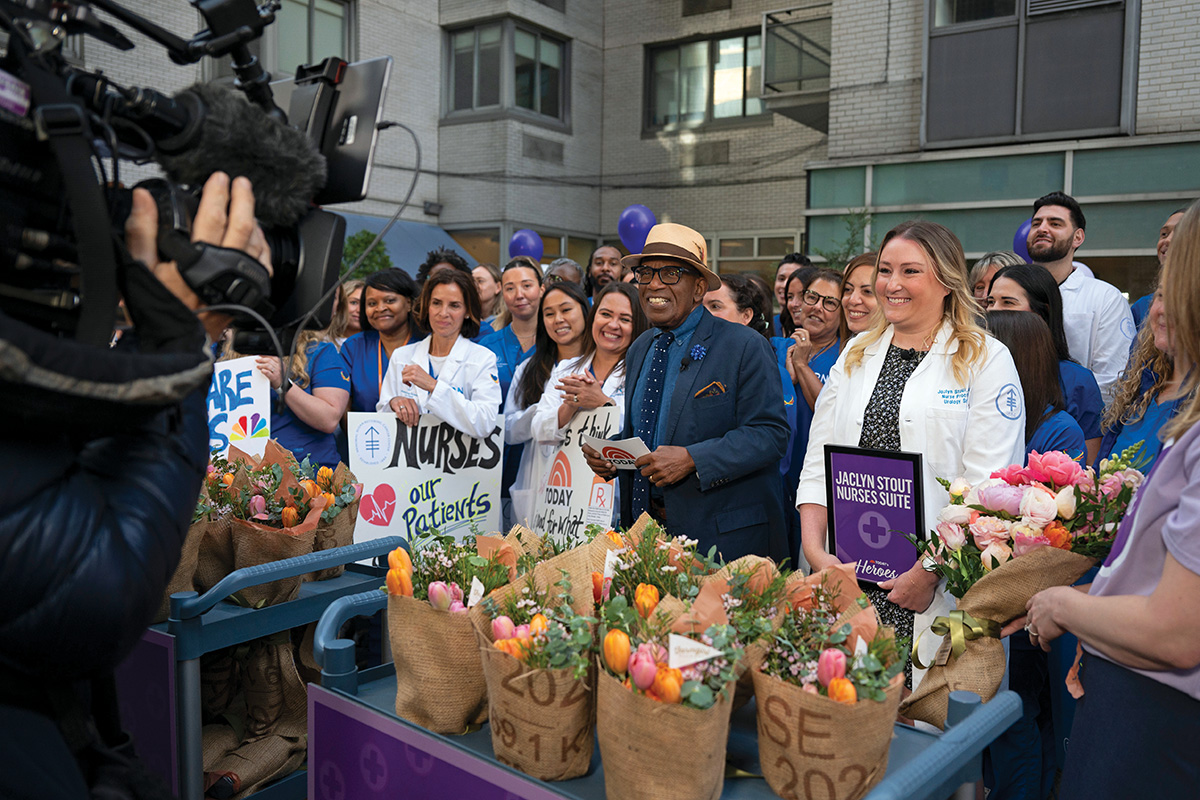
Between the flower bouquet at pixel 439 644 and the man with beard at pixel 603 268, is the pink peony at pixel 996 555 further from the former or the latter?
the man with beard at pixel 603 268

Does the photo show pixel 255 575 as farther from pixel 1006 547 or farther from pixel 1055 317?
pixel 1055 317

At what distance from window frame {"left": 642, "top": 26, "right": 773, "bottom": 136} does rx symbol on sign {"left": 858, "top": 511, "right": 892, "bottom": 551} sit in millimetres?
15156

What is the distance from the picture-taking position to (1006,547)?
1.96 m

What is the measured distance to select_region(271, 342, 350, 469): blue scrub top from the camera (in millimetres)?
4090

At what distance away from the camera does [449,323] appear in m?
4.41

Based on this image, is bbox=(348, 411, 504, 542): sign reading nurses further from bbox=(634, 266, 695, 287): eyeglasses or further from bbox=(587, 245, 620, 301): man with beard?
bbox=(587, 245, 620, 301): man with beard

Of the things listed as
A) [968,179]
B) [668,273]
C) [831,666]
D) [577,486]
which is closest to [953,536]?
[831,666]

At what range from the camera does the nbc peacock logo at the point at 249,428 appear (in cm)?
389

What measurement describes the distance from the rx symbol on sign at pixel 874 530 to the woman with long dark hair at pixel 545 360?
196 centimetres

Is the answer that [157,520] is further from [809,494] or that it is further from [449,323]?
[449,323]

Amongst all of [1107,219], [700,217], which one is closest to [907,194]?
[1107,219]

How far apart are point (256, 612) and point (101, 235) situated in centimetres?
156

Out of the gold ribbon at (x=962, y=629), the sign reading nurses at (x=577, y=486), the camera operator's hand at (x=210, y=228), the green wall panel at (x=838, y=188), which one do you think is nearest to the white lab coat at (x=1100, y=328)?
the sign reading nurses at (x=577, y=486)

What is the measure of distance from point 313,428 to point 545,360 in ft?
3.89
